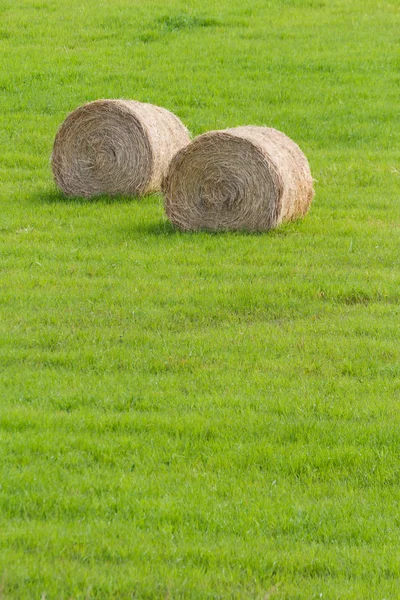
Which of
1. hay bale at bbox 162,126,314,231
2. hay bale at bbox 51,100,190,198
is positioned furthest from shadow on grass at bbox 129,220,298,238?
hay bale at bbox 51,100,190,198

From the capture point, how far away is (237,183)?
49.4ft

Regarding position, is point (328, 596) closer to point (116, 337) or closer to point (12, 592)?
point (12, 592)

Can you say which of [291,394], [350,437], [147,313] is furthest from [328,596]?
[147,313]

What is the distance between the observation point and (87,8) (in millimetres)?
29531

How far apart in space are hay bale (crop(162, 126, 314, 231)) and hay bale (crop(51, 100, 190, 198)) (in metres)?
1.64

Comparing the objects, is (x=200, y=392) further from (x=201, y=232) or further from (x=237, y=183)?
(x=237, y=183)

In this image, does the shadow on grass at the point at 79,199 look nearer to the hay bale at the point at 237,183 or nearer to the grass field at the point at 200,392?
the grass field at the point at 200,392

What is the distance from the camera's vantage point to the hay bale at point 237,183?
14820 millimetres

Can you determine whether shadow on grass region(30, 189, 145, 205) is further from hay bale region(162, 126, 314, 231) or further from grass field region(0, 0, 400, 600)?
hay bale region(162, 126, 314, 231)

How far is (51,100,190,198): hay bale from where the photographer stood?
1698 centimetres

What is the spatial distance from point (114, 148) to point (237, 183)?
2.89 meters

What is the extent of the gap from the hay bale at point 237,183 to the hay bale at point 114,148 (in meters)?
1.64

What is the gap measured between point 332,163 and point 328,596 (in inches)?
543

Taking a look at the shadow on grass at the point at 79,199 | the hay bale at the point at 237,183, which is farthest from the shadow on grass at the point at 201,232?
the shadow on grass at the point at 79,199
